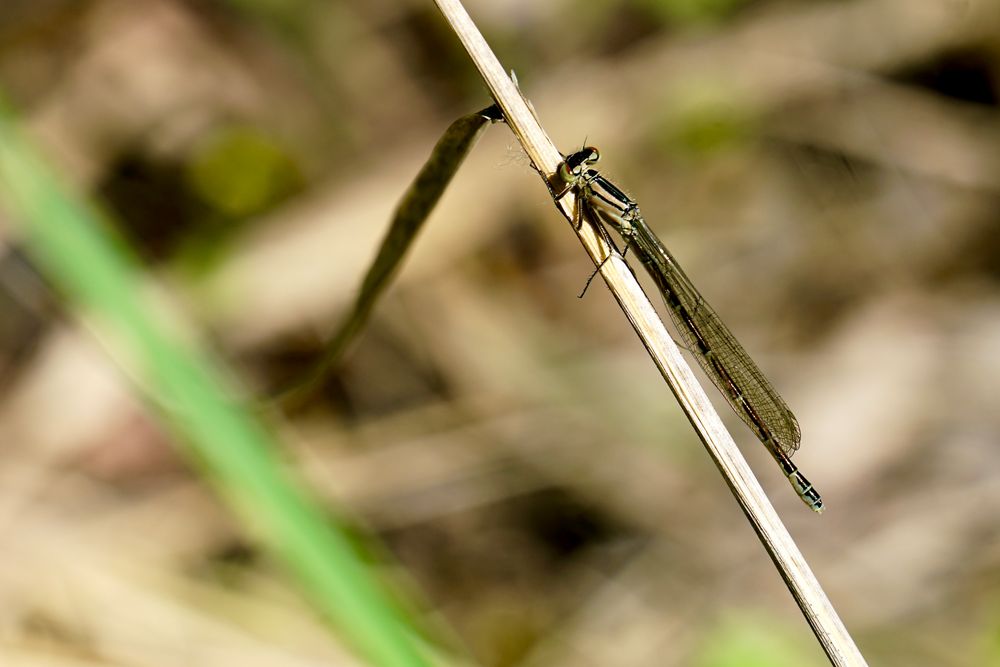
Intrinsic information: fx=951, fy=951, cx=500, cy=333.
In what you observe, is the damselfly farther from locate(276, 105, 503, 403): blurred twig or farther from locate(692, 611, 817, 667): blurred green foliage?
locate(276, 105, 503, 403): blurred twig

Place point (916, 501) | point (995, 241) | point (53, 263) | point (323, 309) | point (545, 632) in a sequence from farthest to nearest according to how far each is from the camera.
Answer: point (995, 241) → point (323, 309) → point (916, 501) → point (545, 632) → point (53, 263)

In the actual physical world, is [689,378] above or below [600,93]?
below

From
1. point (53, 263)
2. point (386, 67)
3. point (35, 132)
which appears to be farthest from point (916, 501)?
point (35, 132)

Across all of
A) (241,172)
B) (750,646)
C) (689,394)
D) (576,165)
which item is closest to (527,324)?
(241,172)

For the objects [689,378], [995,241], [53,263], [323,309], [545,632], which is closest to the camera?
Answer: [689,378]

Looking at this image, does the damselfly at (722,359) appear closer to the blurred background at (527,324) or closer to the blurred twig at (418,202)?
the blurred background at (527,324)

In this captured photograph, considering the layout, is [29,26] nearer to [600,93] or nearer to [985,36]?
[600,93]

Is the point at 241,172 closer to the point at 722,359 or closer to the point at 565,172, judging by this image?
the point at 722,359
